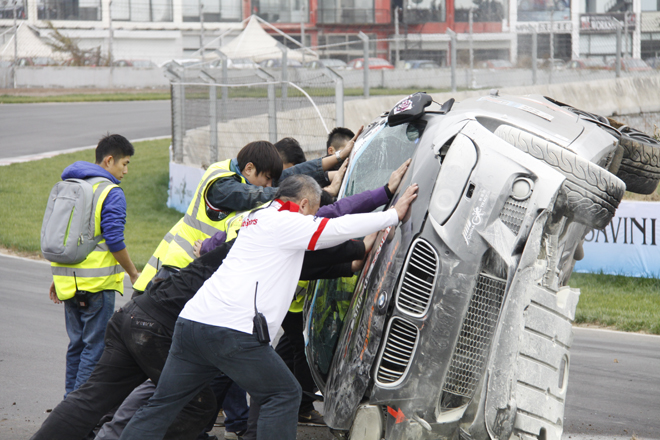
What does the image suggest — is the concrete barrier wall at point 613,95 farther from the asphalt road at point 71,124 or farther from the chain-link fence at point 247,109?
the asphalt road at point 71,124

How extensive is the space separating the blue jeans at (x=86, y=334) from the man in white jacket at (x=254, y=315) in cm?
129

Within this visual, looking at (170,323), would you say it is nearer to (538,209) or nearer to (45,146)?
(538,209)

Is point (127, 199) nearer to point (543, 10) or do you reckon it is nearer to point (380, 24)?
point (543, 10)

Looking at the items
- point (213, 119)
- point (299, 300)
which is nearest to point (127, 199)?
point (213, 119)

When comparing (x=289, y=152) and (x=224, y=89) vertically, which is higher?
(x=224, y=89)

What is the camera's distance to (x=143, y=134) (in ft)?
74.7

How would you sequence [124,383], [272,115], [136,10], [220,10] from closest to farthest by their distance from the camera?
[124,383] → [272,115] → [136,10] → [220,10]

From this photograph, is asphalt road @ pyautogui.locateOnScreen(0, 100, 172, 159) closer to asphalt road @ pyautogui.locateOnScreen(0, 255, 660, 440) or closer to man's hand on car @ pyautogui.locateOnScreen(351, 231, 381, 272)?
asphalt road @ pyautogui.locateOnScreen(0, 255, 660, 440)

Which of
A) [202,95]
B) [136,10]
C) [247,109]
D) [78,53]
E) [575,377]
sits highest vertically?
[136,10]

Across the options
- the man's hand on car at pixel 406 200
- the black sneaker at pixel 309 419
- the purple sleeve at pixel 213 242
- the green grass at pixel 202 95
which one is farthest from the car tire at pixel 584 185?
the green grass at pixel 202 95

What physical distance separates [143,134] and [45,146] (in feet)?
9.97

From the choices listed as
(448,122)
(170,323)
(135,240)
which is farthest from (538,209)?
(135,240)

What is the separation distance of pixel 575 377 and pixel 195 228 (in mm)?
3581

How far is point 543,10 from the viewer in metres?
16.1
